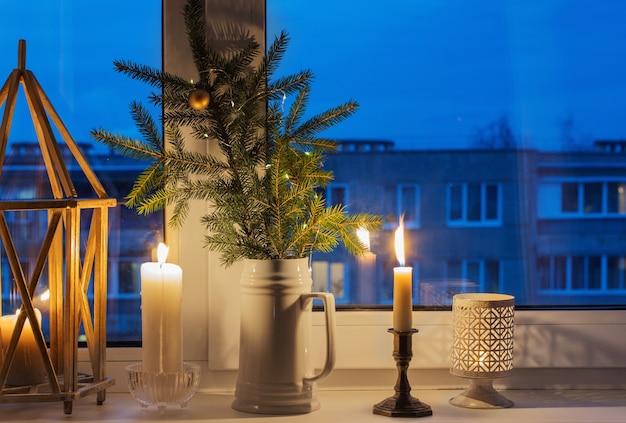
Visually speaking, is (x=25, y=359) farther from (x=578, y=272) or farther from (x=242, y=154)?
(x=578, y=272)

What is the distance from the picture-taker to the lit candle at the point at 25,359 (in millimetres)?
1211

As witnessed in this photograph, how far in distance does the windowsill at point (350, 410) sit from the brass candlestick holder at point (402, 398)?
0.02m

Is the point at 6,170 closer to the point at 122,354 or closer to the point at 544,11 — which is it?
the point at 122,354

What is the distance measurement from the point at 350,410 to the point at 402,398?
0.08m

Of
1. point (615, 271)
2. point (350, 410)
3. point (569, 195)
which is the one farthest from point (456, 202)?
point (350, 410)

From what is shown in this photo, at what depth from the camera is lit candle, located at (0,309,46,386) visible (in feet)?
3.97

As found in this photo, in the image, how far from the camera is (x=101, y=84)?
4.64 feet

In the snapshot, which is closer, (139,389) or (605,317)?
(139,389)

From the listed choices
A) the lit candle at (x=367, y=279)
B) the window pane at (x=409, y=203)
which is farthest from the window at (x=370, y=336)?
the window pane at (x=409, y=203)

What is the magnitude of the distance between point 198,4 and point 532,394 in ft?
2.52

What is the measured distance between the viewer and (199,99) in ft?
3.84

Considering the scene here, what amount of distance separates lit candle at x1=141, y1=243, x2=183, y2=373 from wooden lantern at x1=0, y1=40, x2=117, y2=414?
8 cm

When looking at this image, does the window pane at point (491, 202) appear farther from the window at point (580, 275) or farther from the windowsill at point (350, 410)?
the windowsill at point (350, 410)

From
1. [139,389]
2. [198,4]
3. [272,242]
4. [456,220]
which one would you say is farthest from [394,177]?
[139,389]
